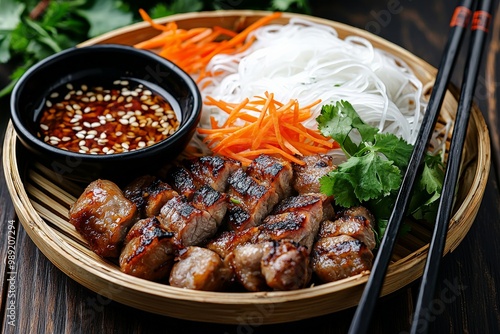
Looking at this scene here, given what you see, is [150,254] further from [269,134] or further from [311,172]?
[269,134]

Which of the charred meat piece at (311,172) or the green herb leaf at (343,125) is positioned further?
the green herb leaf at (343,125)

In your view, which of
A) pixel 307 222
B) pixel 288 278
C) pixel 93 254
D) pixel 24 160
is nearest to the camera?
pixel 288 278

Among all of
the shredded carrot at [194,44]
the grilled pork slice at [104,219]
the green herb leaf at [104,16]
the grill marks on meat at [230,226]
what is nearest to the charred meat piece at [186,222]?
the grill marks on meat at [230,226]

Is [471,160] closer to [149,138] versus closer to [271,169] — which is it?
[271,169]

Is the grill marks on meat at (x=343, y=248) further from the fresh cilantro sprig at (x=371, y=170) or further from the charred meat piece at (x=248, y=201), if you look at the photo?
the charred meat piece at (x=248, y=201)

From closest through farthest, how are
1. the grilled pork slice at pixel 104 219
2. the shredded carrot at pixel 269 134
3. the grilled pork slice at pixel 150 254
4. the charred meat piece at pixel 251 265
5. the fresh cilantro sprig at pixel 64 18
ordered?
1. the charred meat piece at pixel 251 265
2. the grilled pork slice at pixel 150 254
3. the grilled pork slice at pixel 104 219
4. the shredded carrot at pixel 269 134
5. the fresh cilantro sprig at pixel 64 18

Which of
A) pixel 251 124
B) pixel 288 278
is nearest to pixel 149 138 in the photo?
pixel 251 124
